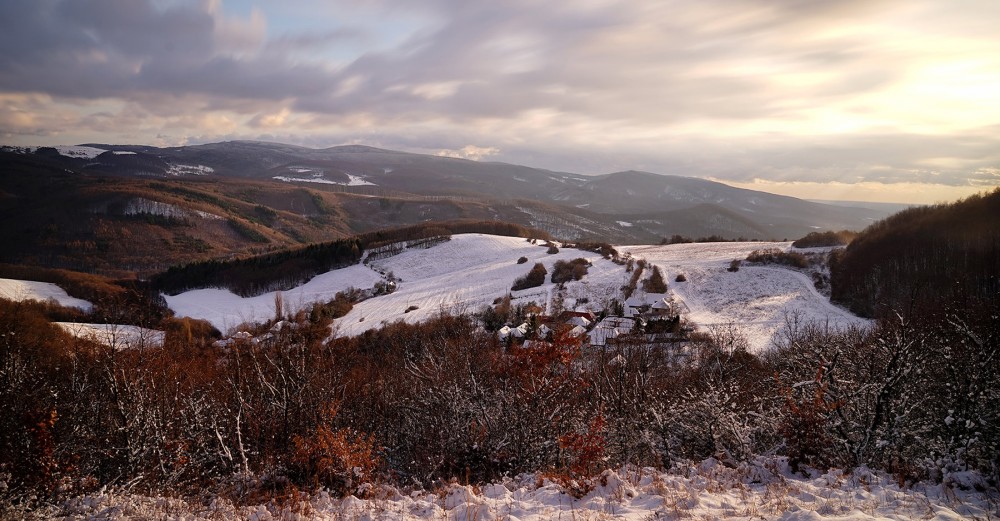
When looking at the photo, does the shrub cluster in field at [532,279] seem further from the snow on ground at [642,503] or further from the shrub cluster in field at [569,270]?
the snow on ground at [642,503]

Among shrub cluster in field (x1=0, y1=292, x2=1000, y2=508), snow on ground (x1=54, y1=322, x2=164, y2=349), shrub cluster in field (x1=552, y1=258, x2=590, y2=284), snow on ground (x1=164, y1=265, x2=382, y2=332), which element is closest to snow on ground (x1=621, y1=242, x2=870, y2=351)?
shrub cluster in field (x1=552, y1=258, x2=590, y2=284)

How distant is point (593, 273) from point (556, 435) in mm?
51565

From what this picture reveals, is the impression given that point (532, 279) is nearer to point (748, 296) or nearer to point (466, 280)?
point (466, 280)

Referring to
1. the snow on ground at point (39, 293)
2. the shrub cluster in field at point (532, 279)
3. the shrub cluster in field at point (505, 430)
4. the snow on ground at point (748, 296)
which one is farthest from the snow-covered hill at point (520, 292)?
the shrub cluster in field at point (505, 430)

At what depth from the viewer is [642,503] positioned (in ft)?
24.1

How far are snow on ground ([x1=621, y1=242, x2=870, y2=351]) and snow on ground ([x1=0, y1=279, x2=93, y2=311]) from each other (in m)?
76.7

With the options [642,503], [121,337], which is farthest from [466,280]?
[642,503]

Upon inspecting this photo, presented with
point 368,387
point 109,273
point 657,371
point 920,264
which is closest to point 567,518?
point 368,387

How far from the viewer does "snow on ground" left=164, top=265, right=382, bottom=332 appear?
62.9m

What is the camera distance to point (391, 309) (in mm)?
54719

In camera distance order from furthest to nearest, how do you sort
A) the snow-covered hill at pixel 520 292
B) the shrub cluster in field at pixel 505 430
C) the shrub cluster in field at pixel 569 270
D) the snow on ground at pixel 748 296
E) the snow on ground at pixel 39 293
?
the shrub cluster in field at pixel 569 270
the snow on ground at pixel 39 293
the snow-covered hill at pixel 520 292
the snow on ground at pixel 748 296
the shrub cluster in field at pixel 505 430

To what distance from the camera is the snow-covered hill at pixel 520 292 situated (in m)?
45.8

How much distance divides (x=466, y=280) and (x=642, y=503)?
5936cm

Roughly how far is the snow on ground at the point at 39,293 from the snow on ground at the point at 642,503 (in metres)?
69.6
